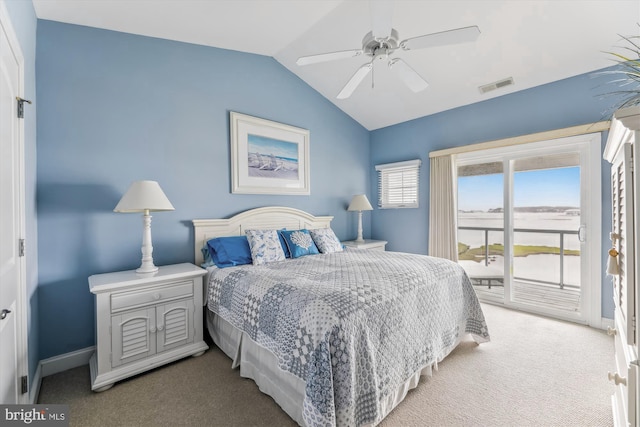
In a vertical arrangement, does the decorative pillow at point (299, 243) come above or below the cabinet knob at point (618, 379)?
above

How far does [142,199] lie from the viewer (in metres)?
2.21

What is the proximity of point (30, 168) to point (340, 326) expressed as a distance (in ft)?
7.75

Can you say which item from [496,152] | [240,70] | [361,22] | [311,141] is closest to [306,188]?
[311,141]

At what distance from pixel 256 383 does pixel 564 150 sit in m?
3.92

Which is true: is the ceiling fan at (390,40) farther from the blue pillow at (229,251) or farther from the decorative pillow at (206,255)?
the decorative pillow at (206,255)

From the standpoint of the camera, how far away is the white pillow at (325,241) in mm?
3400

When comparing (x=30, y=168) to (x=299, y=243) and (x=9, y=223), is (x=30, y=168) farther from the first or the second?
(x=299, y=243)

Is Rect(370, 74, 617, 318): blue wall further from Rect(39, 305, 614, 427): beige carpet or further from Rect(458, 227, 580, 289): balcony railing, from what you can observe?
Rect(39, 305, 614, 427): beige carpet

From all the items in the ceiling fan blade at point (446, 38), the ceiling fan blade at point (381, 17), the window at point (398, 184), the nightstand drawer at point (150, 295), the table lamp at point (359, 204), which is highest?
the ceiling fan blade at point (381, 17)

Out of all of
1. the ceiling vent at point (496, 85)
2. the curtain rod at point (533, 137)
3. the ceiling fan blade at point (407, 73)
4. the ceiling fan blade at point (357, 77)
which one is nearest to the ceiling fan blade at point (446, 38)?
the ceiling fan blade at point (407, 73)

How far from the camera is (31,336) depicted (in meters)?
1.92

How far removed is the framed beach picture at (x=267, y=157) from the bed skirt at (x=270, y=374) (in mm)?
1679

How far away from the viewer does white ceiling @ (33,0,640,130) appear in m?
2.34

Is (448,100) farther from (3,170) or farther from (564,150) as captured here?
(3,170)
